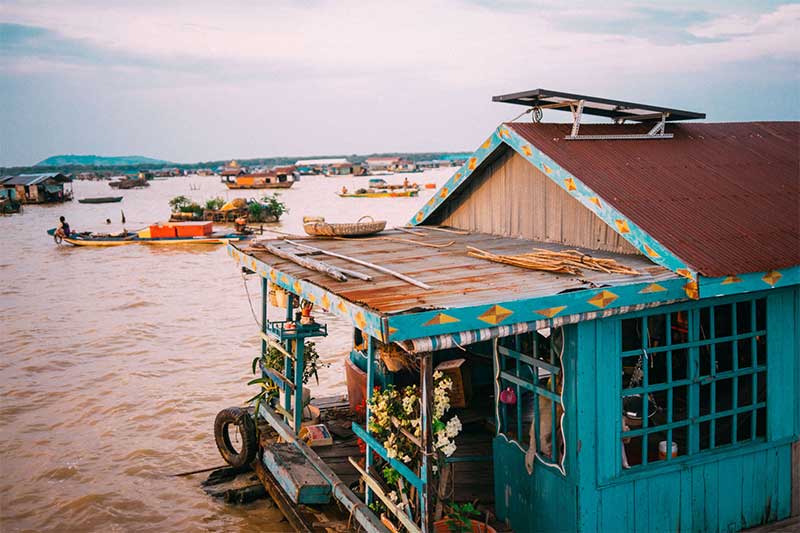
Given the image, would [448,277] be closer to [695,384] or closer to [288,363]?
[695,384]

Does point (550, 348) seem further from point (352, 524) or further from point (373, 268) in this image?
point (352, 524)

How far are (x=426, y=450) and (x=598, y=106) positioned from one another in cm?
488

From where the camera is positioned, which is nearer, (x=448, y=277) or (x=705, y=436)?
(x=448, y=277)

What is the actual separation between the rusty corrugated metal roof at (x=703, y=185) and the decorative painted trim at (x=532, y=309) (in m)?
0.46

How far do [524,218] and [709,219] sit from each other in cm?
217

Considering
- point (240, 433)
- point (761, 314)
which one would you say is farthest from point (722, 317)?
point (240, 433)

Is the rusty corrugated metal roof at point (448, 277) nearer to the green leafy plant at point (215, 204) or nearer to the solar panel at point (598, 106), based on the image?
the solar panel at point (598, 106)

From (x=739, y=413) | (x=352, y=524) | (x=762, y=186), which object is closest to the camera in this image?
(x=739, y=413)

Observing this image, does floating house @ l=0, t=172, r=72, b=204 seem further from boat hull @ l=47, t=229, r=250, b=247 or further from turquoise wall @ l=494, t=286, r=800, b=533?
turquoise wall @ l=494, t=286, r=800, b=533

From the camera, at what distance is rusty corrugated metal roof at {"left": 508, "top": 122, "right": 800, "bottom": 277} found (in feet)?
19.9

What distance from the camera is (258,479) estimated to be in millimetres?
9508

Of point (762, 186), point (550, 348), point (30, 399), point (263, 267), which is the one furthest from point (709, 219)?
point (30, 399)

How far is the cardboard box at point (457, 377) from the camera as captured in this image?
26.9 feet

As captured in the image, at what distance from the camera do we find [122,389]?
569 inches
